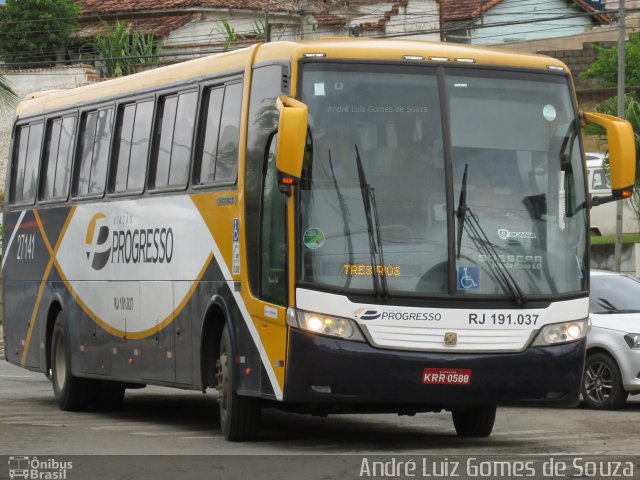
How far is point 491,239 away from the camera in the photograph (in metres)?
12.6

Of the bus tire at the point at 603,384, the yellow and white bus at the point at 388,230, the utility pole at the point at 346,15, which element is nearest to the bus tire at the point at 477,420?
the yellow and white bus at the point at 388,230

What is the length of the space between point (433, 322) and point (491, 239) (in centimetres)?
85

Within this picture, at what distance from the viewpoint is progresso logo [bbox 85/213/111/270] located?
16.9 meters

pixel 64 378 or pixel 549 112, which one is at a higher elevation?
pixel 549 112

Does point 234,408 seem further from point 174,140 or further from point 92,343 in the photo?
point 92,343

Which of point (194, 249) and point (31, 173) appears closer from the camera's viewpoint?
point (194, 249)

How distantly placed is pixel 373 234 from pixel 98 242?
17.9 feet

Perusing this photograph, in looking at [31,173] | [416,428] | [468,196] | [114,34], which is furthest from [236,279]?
[114,34]

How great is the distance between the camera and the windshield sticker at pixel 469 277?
12.5 m

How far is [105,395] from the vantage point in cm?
1833

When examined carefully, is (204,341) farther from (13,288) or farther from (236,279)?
(13,288)

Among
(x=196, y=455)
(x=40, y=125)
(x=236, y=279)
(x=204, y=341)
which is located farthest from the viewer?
(x=40, y=125)

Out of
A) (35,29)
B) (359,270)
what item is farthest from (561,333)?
(35,29)

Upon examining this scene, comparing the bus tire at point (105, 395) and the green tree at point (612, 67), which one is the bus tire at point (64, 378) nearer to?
the bus tire at point (105, 395)
